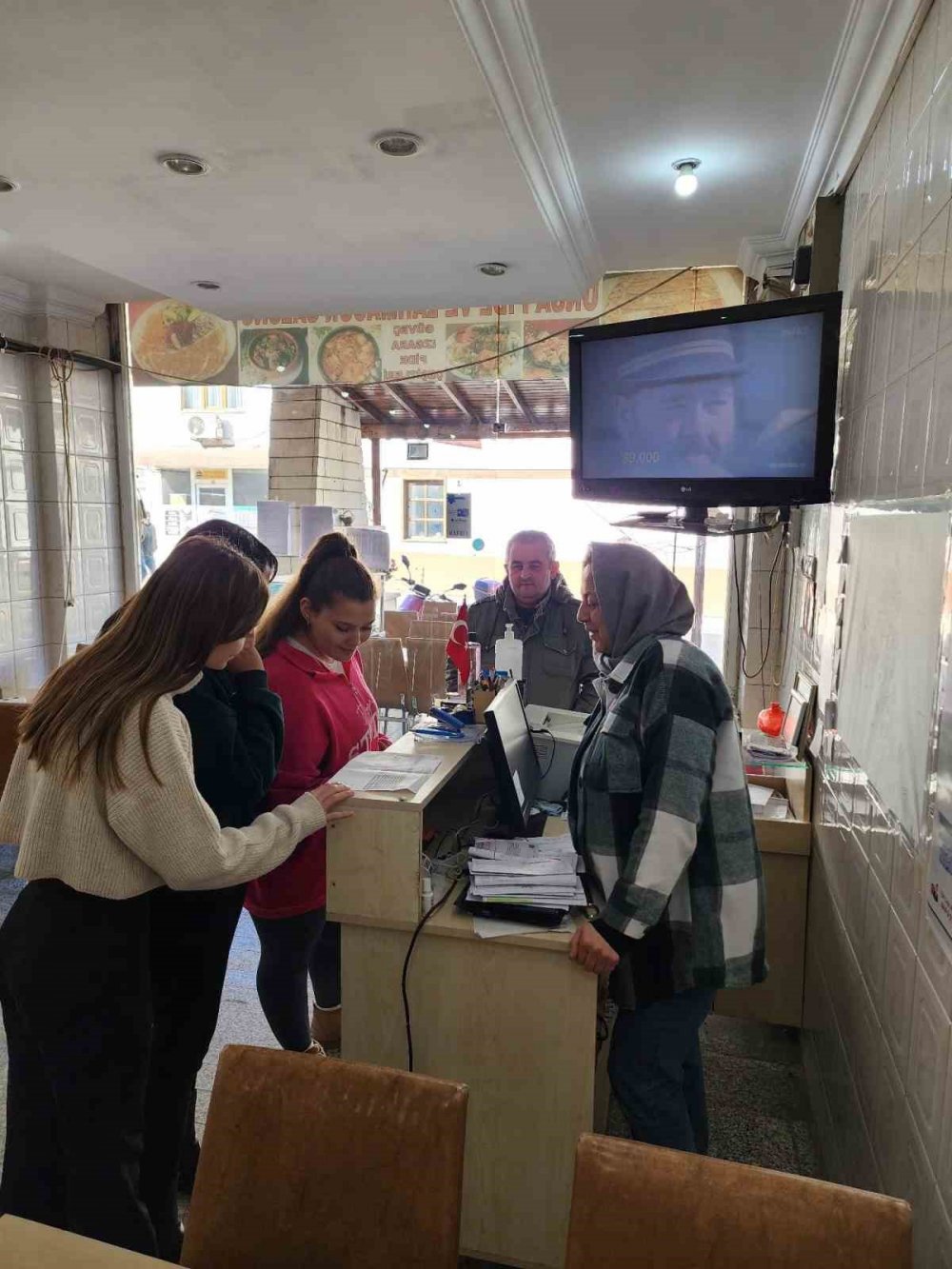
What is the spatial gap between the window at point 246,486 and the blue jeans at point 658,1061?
1315cm

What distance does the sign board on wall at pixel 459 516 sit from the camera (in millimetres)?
6355

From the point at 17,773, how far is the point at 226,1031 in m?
1.52

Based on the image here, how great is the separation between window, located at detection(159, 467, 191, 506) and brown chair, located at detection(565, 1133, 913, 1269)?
1406 cm

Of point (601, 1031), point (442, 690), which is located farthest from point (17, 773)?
point (442, 690)

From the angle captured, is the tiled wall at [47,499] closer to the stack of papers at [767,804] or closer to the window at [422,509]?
the stack of papers at [767,804]

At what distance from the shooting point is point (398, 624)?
6.44m

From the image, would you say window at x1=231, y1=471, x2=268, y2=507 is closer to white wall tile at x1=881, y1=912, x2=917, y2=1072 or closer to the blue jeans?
the blue jeans

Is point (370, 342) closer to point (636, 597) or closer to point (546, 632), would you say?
point (546, 632)

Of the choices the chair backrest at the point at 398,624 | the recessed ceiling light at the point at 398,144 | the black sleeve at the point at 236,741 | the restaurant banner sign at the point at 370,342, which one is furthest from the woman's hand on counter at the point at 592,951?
the chair backrest at the point at 398,624

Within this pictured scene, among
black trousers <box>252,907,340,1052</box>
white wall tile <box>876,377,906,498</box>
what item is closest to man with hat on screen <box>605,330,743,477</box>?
white wall tile <box>876,377,906,498</box>

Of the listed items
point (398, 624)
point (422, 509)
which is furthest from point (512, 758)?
point (422, 509)

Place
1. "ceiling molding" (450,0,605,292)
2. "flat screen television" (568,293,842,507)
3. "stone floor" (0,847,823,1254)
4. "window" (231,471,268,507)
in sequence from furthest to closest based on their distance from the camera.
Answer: "window" (231,471,268,507) < "flat screen television" (568,293,842,507) < "stone floor" (0,847,823,1254) < "ceiling molding" (450,0,605,292)

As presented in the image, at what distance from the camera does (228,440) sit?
1116 cm

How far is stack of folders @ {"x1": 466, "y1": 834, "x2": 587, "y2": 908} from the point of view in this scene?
158 cm
